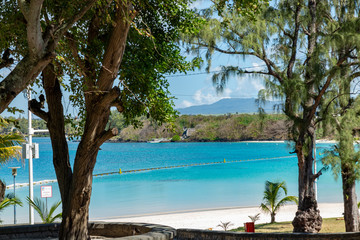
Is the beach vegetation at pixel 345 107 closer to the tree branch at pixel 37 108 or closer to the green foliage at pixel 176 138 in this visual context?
the tree branch at pixel 37 108

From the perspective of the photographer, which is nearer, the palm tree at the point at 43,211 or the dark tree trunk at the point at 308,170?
the dark tree trunk at the point at 308,170

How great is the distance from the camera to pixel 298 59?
1302 centimetres

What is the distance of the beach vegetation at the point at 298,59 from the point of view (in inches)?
448

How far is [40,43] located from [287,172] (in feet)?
194

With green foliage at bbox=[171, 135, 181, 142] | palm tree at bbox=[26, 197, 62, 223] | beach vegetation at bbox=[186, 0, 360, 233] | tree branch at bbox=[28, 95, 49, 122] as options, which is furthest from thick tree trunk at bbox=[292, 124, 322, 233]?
green foliage at bbox=[171, 135, 181, 142]

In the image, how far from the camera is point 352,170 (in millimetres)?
12180

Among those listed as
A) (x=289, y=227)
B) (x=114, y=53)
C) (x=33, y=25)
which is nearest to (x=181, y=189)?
(x=289, y=227)

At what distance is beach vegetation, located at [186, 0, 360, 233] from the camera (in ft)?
37.4

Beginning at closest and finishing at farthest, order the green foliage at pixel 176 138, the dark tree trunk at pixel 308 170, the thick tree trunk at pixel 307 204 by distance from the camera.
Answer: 1. the dark tree trunk at pixel 308 170
2. the thick tree trunk at pixel 307 204
3. the green foliage at pixel 176 138

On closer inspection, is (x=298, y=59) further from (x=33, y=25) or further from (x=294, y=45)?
(x=33, y=25)

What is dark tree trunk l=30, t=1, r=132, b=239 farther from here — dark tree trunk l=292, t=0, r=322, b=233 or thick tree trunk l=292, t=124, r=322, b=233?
thick tree trunk l=292, t=124, r=322, b=233

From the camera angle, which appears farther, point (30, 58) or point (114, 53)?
point (114, 53)

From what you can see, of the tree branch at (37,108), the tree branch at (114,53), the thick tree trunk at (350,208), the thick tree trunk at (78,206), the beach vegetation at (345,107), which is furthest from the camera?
the thick tree trunk at (350,208)

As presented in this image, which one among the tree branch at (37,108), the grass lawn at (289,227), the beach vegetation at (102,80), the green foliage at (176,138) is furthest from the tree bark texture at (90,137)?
the green foliage at (176,138)
